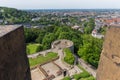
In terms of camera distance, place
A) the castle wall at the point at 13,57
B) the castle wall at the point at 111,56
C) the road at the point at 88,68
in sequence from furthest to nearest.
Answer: the road at the point at 88,68, the castle wall at the point at 111,56, the castle wall at the point at 13,57

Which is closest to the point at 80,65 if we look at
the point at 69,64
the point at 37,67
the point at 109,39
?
the point at 69,64

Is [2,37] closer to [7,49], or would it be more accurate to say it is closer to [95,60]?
[7,49]

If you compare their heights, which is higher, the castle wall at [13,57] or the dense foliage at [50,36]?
the castle wall at [13,57]

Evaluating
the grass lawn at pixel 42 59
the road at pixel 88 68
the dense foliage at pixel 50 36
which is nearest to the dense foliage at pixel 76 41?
the dense foliage at pixel 50 36

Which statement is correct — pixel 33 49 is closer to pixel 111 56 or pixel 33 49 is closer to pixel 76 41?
pixel 76 41

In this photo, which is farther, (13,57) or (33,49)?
(33,49)

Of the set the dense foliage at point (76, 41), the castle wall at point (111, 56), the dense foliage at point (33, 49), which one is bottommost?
the dense foliage at point (33, 49)

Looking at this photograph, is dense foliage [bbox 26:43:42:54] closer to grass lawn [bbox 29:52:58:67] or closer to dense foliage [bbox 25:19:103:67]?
dense foliage [bbox 25:19:103:67]

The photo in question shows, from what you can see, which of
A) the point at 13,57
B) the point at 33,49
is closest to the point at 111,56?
the point at 13,57

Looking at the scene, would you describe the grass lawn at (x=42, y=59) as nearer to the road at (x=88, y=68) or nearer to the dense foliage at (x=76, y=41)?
the dense foliage at (x=76, y=41)
